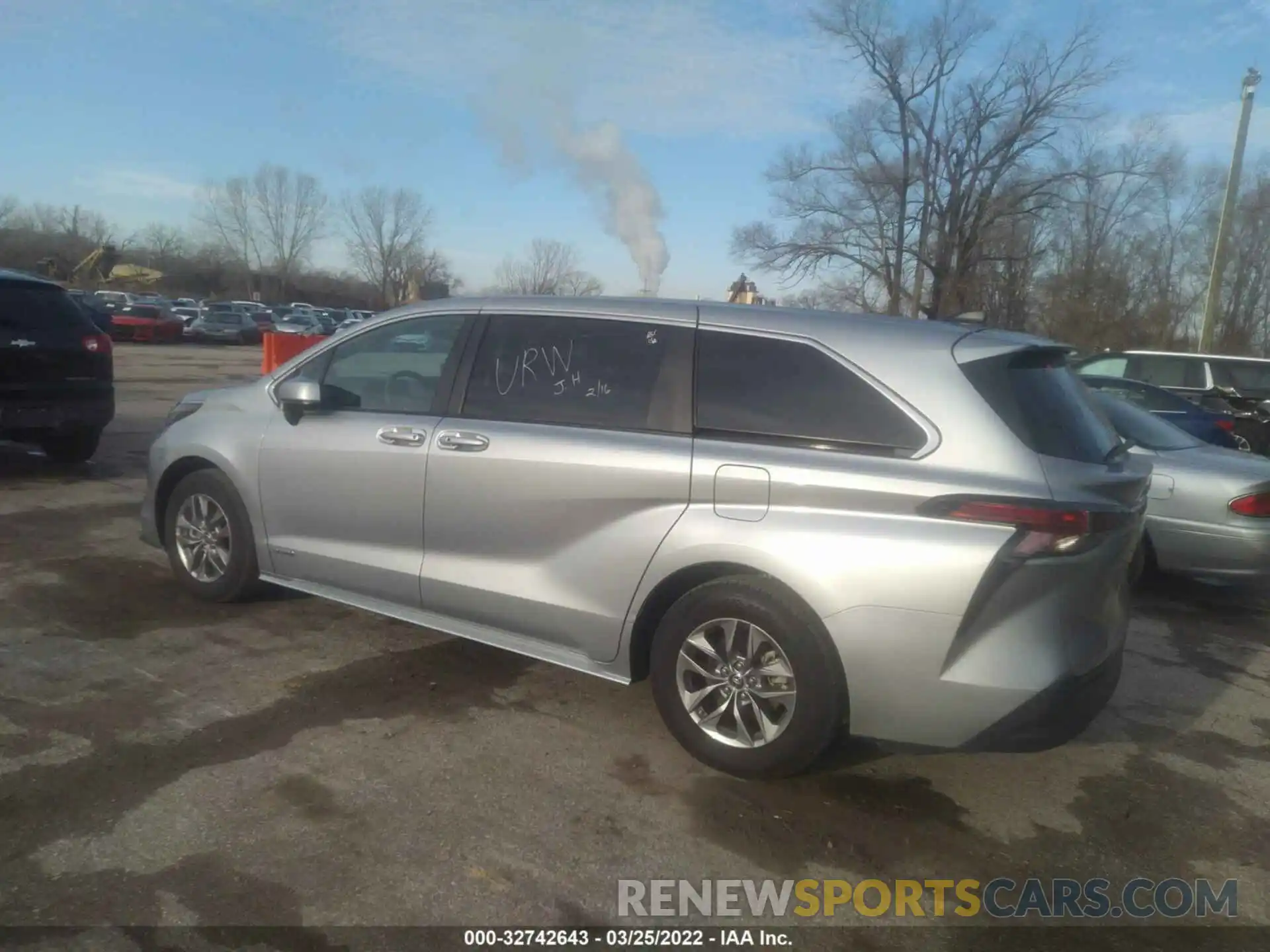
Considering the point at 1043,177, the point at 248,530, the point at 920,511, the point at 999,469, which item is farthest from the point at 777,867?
the point at 1043,177

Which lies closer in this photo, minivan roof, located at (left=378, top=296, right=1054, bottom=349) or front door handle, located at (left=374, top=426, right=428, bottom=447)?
minivan roof, located at (left=378, top=296, right=1054, bottom=349)

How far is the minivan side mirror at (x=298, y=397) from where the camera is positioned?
4625 millimetres

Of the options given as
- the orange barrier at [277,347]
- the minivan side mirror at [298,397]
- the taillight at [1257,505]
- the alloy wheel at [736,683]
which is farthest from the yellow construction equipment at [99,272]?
the alloy wheel at [736,683]

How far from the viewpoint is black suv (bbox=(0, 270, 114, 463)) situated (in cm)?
788

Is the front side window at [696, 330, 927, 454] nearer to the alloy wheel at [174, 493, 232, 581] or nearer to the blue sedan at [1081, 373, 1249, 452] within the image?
the alloy wheel at [174, 493, 232, 581]

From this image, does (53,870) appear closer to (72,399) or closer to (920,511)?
(920,511)

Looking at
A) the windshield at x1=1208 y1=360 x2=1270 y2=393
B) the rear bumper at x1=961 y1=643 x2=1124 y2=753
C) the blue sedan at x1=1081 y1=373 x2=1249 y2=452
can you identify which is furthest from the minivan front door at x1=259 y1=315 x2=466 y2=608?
the windshield at x1=1208 y1=360 x2=1270 y2=393

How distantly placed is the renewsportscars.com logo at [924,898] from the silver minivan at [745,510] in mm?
479

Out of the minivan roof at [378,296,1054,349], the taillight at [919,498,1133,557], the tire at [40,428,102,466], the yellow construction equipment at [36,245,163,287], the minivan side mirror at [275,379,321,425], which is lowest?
the tire at [40,428,102,466]

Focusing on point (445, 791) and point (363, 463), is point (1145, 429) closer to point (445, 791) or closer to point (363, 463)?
point (363, 463)

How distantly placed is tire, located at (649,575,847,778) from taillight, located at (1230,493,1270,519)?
4.35m

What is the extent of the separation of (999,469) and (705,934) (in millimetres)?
1763

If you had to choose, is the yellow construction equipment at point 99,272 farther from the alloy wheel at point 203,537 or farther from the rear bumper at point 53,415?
the alloy wheel at point 203,537

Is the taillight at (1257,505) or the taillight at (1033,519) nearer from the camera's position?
the taillight at (1033,519)
